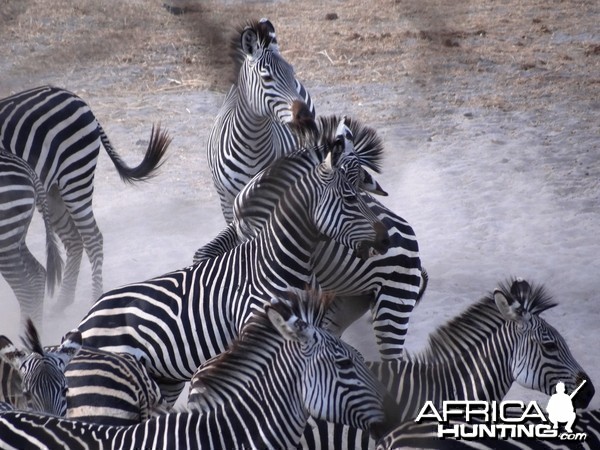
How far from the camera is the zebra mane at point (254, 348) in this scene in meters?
3.81

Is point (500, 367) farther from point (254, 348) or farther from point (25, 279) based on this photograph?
point (25, 279)

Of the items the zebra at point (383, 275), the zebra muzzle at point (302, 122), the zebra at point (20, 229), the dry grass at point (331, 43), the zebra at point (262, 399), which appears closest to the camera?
the zebra at point (262, 399)

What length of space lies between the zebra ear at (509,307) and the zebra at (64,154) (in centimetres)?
338

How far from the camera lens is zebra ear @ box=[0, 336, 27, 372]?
162 inches

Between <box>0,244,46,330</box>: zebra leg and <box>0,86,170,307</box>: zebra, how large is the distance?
54 cm

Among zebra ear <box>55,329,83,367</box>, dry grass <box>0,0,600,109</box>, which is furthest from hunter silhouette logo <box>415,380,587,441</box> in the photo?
dry grass <box>0,0,600,109</box>

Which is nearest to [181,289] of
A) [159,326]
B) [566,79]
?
[159,326]

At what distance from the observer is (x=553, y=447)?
3.41 metres

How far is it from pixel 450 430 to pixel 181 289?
5.61 feet

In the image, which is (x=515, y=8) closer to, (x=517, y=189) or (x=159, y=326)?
(x=517, y=189)

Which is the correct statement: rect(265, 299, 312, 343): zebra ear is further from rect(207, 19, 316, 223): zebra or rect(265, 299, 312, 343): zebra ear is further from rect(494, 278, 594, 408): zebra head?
rect(207, 19, 316, 223): zebra

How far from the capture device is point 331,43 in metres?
12.3

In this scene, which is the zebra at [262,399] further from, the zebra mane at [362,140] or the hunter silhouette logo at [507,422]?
the zebra mane at [362,140]

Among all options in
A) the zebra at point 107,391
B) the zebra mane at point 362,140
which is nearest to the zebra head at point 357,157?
the zebra mane at point 362,140
